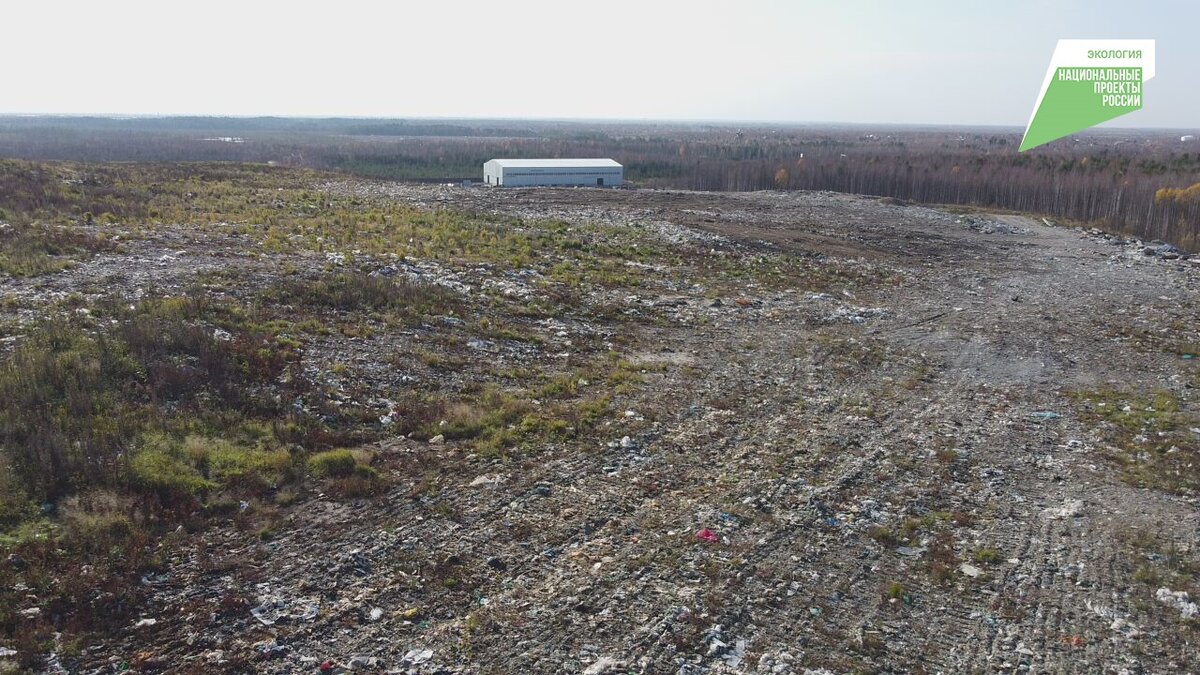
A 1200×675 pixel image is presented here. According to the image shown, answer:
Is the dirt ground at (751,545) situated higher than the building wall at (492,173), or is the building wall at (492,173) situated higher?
the building wall at (492,173)

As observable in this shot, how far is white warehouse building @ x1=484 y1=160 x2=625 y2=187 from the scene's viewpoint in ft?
167

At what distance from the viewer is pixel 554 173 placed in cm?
5094

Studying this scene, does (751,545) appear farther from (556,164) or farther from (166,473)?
(556,164)

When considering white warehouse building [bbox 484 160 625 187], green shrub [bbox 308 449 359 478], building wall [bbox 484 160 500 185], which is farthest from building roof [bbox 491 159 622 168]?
green shrub [bbox 308 449 359 478]

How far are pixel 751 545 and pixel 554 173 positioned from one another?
4616 cm

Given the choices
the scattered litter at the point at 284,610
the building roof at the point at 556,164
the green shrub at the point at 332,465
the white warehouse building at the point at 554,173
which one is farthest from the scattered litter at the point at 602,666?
the building roof at the point at 556,164

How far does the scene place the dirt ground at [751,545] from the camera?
5.59 metres

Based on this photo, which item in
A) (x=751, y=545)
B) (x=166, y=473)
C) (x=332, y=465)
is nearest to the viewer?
(x=751, y=545)

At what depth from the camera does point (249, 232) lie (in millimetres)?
20531

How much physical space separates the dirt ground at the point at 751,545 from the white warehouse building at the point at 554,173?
38349 mm

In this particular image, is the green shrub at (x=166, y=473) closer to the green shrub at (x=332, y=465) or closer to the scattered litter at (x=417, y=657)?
the green shrub at (x=332, y=465)

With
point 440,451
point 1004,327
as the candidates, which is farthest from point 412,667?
point 1004,327

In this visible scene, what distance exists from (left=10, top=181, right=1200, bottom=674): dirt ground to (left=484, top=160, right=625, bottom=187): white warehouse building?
3835 centimetres

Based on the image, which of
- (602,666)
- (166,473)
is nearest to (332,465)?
(166,473)
